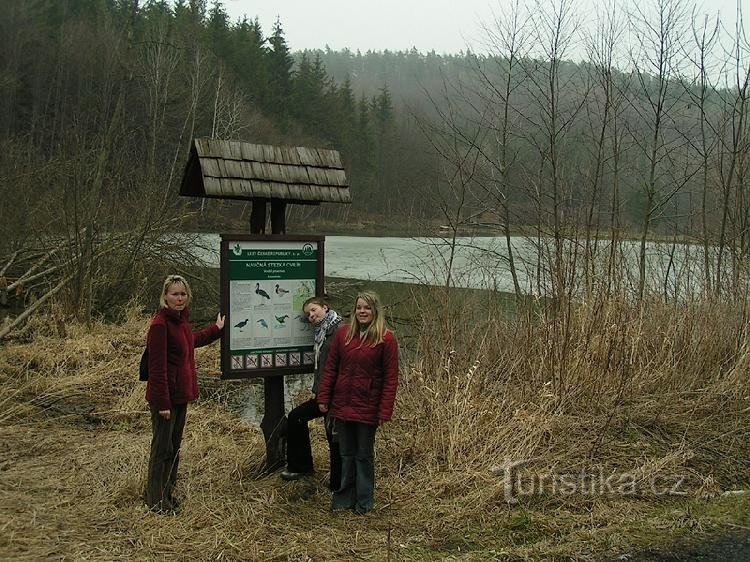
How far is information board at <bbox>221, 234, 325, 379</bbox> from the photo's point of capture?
16.8ft

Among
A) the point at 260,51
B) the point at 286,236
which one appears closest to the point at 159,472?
the point at 286,236

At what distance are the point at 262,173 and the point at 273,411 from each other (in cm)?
183

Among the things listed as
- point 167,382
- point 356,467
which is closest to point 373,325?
point 356,467

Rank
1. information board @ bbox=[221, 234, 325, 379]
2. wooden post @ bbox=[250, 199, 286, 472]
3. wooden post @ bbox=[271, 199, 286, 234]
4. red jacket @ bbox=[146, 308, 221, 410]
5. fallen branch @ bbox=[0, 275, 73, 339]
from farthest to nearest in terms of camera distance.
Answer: fallen branch @ bbox=[0, 275, 73, 339], wooden post @ bbox=[271, 199, 286, 234], wooden post @ bbox=[250, 199, 286, 472], information board @ bbox=[221, 234, 325, 379], red jacket @ bbox=[146, 308, 221, 410]

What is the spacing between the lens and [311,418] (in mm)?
5266

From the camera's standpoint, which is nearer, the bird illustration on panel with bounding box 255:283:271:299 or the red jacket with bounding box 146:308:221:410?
the red jacket with bounding box 146:308:221:410

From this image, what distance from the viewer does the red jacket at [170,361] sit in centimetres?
448

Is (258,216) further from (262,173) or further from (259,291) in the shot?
(259,291)

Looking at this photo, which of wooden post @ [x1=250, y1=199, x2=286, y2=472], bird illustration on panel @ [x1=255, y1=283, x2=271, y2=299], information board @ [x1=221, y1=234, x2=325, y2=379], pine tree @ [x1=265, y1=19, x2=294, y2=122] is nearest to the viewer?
information board @ [x1=221, y1=234, x2=325, y2=379]

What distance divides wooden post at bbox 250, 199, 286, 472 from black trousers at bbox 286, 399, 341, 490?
13 cm

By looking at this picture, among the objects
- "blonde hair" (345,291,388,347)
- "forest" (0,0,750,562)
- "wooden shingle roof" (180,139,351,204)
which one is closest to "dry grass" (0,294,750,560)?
"forest" (0,0,750,562)

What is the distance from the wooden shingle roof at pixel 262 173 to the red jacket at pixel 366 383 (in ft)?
4.39

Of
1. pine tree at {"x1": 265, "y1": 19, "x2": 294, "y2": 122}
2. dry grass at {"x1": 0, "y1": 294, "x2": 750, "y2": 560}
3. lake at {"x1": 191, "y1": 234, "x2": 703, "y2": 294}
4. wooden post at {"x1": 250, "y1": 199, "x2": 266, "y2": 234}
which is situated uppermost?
pine tree at {"x1": 265, "y1": 19, "x2": 294, "y2": 122}

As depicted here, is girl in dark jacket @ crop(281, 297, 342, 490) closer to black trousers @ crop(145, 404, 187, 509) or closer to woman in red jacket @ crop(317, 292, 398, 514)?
woman in red jacket @ crop(317, 292, 398, 514)
